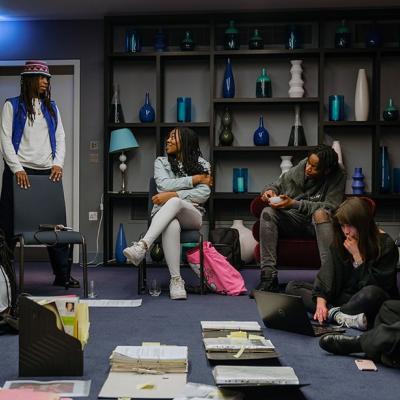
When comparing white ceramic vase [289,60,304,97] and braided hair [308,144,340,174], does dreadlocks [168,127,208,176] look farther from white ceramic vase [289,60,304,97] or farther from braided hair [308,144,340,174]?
white ceramic vase [289,60,304,97]

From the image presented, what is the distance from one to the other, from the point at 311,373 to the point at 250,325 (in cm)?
60

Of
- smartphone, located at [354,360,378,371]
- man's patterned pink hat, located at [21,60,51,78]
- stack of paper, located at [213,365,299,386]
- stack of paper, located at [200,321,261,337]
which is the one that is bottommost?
smartphone, located at [354,360,378,371]

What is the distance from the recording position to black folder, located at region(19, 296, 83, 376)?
79.4 inches

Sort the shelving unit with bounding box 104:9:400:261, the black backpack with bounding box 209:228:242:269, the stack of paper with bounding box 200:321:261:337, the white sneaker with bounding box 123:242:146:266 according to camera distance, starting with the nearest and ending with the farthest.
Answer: the stack of paper with bounding box 200:321:261:337 → the white sneaker with bounding box 123:242:146:266 → the black backpack with bounding box 209:228:242:269 → the shelving unit with bounding box 104:9:400:261

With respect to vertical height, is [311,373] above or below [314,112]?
below

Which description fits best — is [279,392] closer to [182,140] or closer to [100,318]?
[100,318]

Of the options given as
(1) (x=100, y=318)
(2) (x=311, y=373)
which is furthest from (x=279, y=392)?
(1) (x=100, y=318)

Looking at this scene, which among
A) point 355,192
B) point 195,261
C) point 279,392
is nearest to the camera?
point 279,392

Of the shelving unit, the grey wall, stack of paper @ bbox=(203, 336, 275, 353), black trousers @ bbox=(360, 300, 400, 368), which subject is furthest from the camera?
Result: the grey wall

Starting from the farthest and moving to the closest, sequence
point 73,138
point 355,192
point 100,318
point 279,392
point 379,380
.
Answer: point 73,138 < point 355,192 < point 100,318 < point 379,380 < point 279,392

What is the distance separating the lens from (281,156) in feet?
18.1

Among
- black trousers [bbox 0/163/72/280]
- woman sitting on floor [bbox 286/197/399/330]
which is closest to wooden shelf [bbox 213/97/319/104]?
black trousers [bbox 0/163/72/280]

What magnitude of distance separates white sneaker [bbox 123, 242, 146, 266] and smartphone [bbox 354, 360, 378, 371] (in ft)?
5.46

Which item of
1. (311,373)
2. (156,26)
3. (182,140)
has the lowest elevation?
(311,373)
